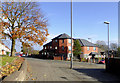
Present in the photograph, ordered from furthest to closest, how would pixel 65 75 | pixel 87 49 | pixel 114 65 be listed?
pixel 87 49, pixel 114 65, pixel 65 75

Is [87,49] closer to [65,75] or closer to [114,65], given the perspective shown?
[114,65]

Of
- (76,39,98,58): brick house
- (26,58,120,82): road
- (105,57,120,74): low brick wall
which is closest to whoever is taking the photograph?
(26,58,120,82): road

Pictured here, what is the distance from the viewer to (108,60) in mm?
16125

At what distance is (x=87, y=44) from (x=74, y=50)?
10.7 meters

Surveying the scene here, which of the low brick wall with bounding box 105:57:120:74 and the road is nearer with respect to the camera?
the road

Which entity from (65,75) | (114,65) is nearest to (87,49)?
(114,65)

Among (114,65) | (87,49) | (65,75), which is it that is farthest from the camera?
(87,49)

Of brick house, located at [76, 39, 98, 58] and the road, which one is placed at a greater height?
brick house, located at [76, 39, 98, 58]

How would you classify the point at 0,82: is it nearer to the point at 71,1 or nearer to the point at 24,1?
the point at 71,1

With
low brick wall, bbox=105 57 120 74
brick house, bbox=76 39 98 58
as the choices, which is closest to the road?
low brick wall, bbox=105 57 120 74

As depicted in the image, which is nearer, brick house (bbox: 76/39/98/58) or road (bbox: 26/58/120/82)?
road (bbox: 26/58/120/82)

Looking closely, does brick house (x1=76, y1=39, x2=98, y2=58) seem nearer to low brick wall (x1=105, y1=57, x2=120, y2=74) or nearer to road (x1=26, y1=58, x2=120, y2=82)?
low brick wall (x1=105, y1=57, x2=120, y2=74)

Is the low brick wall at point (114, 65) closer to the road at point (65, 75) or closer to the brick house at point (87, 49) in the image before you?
the road at point (65, 75)

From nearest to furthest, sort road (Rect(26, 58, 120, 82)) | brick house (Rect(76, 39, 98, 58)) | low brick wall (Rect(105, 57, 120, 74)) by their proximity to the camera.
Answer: road (Rect(26, 58, 120, 82)), low brick wall (Rect(105, 57, 120, 74)), brick house (Rect(76, 39, 98, 58))
